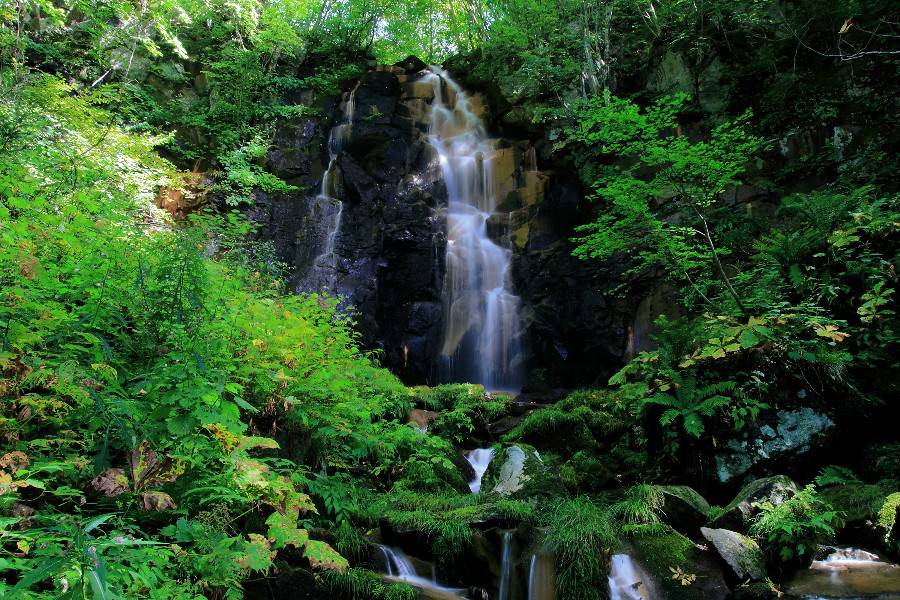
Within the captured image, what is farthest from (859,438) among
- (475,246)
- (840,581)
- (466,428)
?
(475,246)

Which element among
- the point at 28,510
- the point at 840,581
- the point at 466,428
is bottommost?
the point at 840,581

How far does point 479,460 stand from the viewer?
7.89 meters

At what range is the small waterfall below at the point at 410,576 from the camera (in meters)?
4.36

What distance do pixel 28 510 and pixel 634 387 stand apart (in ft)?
21.5

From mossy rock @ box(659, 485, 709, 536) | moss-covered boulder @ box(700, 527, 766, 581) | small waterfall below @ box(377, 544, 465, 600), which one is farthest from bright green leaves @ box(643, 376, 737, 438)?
small waterfall below @ box(377, 544, 465, 600)

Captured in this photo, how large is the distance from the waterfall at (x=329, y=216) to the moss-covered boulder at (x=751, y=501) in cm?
1113

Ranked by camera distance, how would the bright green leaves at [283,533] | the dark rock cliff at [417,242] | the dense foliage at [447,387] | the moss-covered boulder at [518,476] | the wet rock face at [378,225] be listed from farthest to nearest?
the wet rock face at [378,225] → the dark rock cliff at [417,242] → the moss-covered boulder at [518,476] → the bright green leaves at [283,533] → the dense foliage at [447,387]

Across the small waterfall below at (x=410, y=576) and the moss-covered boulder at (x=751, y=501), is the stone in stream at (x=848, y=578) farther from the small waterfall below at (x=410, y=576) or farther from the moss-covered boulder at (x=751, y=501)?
the small waterfall below at (x=410, y=576)

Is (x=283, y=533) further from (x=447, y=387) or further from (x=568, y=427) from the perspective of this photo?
(x=447, y=387)

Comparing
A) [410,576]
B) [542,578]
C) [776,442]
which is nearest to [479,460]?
[410,576]

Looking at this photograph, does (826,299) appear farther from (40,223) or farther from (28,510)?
(40,223)

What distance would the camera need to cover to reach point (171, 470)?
3020mm

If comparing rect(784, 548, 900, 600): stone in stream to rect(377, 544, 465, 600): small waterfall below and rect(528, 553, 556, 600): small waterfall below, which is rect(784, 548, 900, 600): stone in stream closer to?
rect(528, 553, 556, 600): small waterfall below

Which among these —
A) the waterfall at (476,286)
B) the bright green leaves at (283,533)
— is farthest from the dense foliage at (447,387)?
the waterfall at (476,286)
